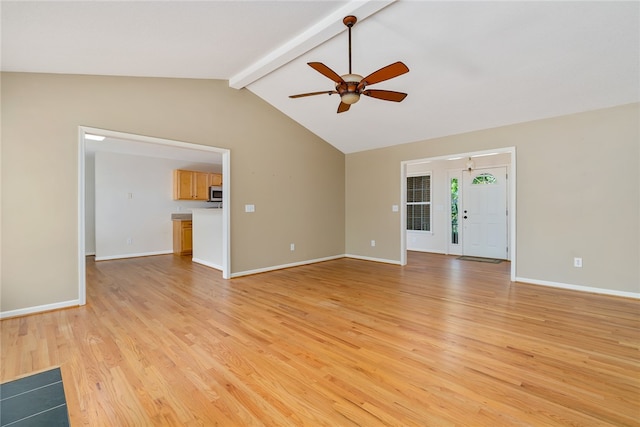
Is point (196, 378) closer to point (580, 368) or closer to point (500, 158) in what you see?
point (580, 368)

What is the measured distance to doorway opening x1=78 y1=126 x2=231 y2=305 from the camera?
338 centimetres

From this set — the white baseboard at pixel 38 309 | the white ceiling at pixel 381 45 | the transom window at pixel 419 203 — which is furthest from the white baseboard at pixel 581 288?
the white baseboard at pixel 38 309

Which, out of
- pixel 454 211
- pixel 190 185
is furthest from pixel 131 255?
pixel 454 211

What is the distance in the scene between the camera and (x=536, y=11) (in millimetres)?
2629

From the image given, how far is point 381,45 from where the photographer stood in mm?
3324

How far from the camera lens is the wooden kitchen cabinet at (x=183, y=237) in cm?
709

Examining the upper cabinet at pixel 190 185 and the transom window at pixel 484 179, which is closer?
the transom window at pixel 484 179

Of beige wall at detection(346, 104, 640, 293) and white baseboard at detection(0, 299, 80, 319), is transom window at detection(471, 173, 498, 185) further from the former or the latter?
white baseboard at detection(0, 299, 80, 319)

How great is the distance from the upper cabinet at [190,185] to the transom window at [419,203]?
5.63 meters

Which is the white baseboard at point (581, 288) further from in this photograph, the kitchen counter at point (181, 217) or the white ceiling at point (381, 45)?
the kitchen counter at point (181, 217)

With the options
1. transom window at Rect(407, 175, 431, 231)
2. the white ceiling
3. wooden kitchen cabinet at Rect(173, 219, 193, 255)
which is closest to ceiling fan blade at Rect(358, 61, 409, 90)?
the white ceiling

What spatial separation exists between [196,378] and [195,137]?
342cm

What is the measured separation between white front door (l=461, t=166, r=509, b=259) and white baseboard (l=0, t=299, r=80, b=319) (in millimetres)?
7410

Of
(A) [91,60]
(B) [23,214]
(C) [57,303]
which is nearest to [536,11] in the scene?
(A) [91,60]
